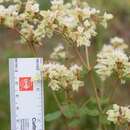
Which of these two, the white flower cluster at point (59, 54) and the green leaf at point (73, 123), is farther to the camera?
the white flower cluster at point (59, 54)

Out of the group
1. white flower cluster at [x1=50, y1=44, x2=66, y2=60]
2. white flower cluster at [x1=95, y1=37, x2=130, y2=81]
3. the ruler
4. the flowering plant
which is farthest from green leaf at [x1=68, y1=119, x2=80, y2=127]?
white flower cluster at [x1=50, y1=44, x2=66, y2=60]

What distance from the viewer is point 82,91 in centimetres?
476

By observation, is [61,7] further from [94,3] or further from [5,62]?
[5,62]

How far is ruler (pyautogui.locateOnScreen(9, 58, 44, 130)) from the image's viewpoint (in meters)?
Answer: 2.51

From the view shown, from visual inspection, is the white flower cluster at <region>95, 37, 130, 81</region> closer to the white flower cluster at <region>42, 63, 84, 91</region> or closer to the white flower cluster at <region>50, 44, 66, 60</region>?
the white flower cluster at <region>42, 63, 84, 91</region>

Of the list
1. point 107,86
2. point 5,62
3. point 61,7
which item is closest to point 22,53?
point 5,62

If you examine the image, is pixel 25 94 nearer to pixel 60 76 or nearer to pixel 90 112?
pixel 60 76

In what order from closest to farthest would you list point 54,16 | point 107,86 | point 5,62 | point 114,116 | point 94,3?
point 114,116, point 54,16, point 107,86, point 94,3, point 5,62

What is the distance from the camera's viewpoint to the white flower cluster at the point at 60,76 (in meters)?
2.45

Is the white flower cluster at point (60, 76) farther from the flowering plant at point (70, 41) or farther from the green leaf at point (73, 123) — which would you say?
the green leaf at point (73, 123)

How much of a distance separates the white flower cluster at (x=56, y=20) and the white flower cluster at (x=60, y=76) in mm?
151

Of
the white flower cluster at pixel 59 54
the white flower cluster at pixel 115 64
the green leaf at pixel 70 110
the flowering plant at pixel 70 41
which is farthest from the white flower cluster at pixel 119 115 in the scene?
the white flower cluster at pixel 59 54

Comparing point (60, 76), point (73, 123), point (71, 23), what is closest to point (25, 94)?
point (60, 76)

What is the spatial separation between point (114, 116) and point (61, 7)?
640 millimetres
